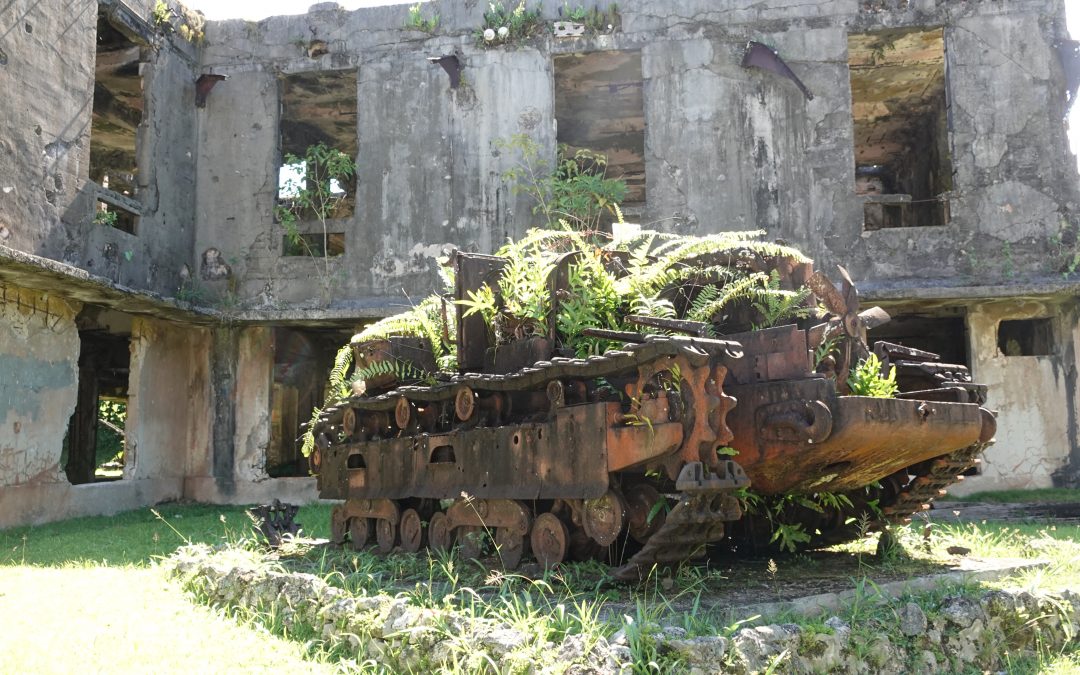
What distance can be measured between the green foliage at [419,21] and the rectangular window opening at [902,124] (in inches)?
246

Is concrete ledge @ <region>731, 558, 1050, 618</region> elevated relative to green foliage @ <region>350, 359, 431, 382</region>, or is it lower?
lower

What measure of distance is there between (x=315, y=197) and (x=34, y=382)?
16.9ft

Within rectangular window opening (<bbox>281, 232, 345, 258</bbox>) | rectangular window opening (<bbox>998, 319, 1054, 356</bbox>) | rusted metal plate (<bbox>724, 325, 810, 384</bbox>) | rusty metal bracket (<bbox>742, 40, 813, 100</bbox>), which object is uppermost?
rusty metal bracket (<bbox>742, 40, 813, 100</bbox>)

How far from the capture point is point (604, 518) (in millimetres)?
5367

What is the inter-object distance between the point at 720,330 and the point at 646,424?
1149 mm

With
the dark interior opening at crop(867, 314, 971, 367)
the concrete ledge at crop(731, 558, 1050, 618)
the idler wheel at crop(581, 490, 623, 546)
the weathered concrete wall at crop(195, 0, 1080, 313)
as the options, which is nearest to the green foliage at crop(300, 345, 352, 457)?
the idler wheel at crop(581, 490, 623, 546)

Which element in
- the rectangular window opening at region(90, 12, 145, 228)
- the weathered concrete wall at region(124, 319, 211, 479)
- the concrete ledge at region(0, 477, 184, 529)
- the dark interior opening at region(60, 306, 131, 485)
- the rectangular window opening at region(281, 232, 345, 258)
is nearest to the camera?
the concrete ledge at region(0, 477, 184, 529)

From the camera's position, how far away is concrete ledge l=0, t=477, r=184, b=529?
11055 mm

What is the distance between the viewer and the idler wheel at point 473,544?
6.44 meters

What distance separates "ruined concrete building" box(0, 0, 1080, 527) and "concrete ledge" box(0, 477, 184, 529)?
0.05 m

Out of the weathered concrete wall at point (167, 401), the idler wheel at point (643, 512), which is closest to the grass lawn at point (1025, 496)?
the idler wheel at point (643, 512)

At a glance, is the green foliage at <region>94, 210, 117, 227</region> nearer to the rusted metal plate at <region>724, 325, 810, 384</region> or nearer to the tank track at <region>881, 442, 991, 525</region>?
the rusted metal plate at <region>724, 325, 810, 384</region>

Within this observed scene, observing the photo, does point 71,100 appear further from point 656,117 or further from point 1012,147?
point 1012,147

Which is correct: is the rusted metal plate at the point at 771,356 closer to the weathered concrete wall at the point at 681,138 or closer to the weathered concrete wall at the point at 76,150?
the weathered concrete wall at the point at 681,138
